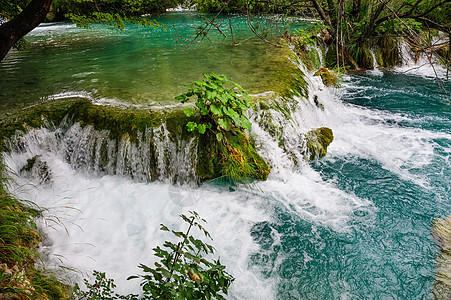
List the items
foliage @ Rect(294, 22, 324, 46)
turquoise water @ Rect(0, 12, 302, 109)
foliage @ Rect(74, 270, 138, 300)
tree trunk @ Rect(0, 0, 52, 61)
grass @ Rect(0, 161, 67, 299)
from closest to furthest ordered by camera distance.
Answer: grass @ Rect(0, 161, 67, 299) → foliage @ Rect(74, 270, 138, 300) → tree trunk @ Rect(0, 0, 52, 61) → turquoise water @ Rect(0, 12, 302, 109) → foliage @ Rect(294, 22, 324, 46)

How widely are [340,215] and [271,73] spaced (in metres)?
3.57

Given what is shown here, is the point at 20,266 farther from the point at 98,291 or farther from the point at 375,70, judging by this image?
the point at 375,70

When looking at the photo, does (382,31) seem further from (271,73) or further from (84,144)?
(84,144)

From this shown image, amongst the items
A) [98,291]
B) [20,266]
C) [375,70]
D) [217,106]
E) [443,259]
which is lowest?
[443,259]

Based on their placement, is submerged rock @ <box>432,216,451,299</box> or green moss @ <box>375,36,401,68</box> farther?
green moss @ <box>375,36,401,68</box>

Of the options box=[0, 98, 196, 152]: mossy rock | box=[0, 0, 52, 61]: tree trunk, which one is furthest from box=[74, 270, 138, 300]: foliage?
box=[0, 0, 52, 61]: tree trunk

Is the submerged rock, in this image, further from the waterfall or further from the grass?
the waterfall

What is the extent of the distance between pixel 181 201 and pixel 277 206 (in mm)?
1510

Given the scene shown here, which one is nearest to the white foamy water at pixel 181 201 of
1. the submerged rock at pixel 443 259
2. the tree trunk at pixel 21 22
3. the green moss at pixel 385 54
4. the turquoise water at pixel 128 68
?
the submerged rock at pixel 443 259

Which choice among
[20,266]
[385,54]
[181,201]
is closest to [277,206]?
[181,201]

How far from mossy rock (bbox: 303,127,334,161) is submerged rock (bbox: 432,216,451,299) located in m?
2.05

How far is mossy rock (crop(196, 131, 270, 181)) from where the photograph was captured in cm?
409

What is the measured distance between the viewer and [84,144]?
4.49 metres

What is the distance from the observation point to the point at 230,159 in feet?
13.3
